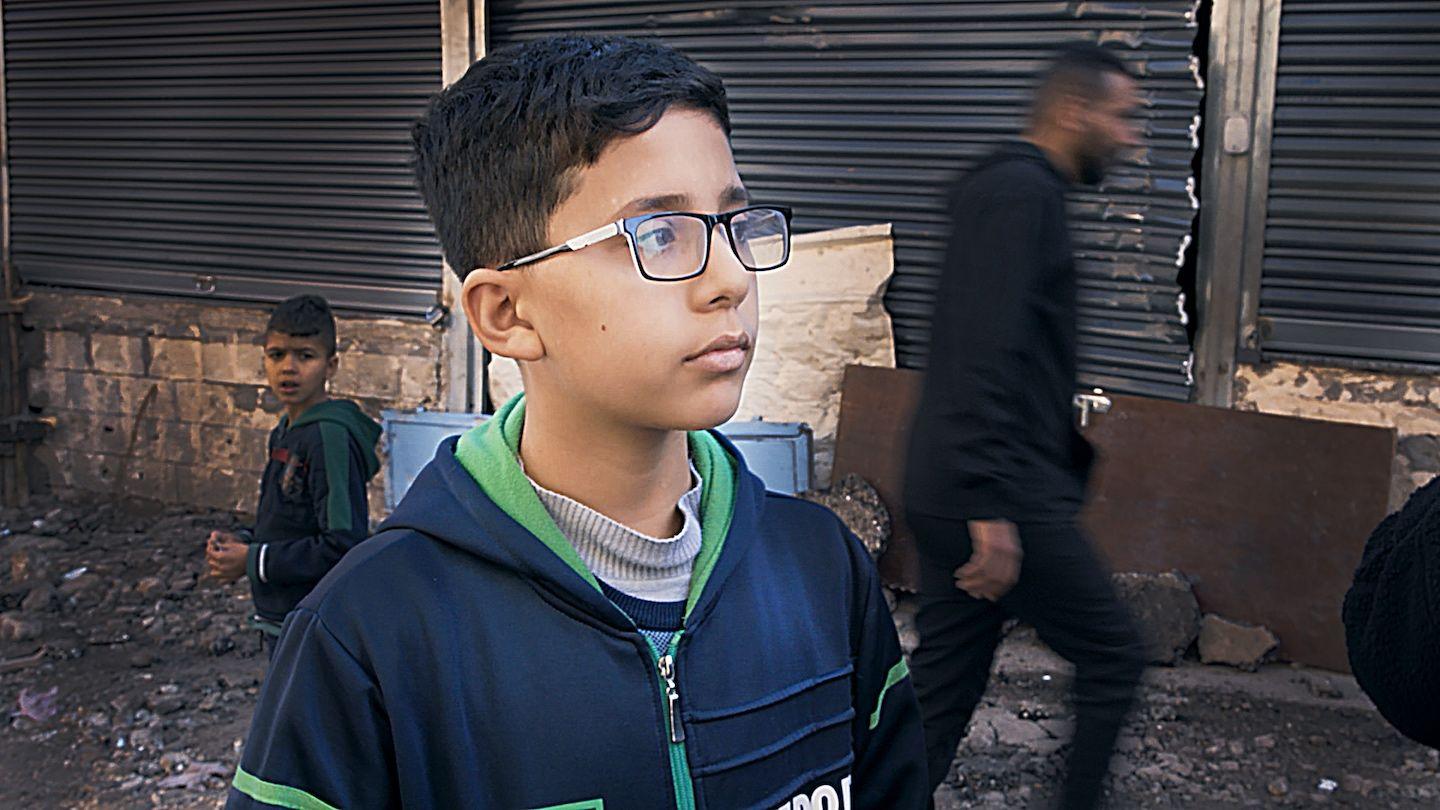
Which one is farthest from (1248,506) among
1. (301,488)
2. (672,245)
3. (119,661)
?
(119,661)

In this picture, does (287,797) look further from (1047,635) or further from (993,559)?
(1047,635)

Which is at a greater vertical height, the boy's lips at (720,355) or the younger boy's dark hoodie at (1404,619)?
the boy's lips at (720,355)

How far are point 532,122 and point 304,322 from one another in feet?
9.74

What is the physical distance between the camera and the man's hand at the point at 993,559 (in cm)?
313

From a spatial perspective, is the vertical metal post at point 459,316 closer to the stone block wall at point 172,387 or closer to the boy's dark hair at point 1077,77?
the stone block wall at point 172,387

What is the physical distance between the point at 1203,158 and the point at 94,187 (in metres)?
6.32

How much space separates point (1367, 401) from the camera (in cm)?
516

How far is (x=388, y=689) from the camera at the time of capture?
4.37 ft

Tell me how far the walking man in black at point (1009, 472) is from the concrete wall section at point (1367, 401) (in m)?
2.36

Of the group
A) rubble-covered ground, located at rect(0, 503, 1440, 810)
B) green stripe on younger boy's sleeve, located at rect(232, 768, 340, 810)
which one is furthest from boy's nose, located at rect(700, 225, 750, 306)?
rubble-covered ground, located at rect(0, 503, 1440, 810)

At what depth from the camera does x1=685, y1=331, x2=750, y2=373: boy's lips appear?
4.65 ft

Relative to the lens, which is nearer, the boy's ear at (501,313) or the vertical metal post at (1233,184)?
the boy's ear at (501,313)

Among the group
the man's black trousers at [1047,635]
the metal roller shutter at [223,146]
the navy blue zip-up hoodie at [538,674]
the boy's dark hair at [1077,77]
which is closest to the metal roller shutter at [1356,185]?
the boy's dark hair at [1077,77]

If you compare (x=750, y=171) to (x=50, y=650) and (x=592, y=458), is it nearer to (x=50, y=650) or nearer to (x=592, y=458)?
(x=50, y=650)
